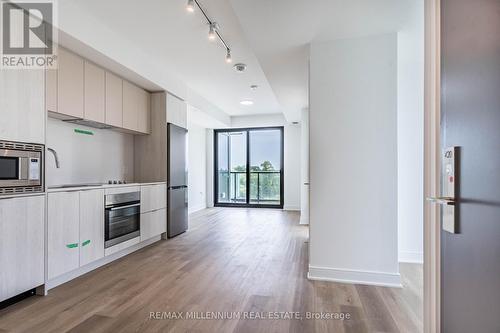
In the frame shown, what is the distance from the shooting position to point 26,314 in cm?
197

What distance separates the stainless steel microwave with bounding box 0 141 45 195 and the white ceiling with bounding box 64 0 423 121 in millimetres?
1452

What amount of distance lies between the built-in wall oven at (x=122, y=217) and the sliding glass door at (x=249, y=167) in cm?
441

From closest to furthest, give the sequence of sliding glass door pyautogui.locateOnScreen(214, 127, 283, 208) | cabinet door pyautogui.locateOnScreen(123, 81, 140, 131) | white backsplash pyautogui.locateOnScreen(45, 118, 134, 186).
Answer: white backsplash pyautogui.locateOnScreen(45, 118, 134, 186)
cabinet door pyautogui.locateOnScreen(123, 81, 140, 131)
sliding glass door pyautogui.locateOnScreen(214, 127, 283, 208)

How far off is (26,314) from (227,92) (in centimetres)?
440

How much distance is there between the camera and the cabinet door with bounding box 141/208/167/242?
12.0 feet

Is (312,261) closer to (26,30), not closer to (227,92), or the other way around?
(26,30)

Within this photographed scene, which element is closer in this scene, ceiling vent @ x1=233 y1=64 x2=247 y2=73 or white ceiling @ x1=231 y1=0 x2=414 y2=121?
white ceiling @ x1=231 y1=0 x2=414 y2=121

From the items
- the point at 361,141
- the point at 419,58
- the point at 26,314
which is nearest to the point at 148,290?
the point at 26,314

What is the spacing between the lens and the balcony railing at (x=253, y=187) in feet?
24.8

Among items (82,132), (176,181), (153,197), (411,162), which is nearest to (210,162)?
(176,181)

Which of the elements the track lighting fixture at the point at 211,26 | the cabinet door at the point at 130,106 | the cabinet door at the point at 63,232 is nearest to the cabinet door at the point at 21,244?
the cabinet door at the point at 63,232

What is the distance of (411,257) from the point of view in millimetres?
3188

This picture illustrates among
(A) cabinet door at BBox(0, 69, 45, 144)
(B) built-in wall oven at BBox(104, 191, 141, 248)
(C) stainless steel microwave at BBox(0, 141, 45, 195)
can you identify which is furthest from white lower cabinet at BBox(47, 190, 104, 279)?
(A) cabinet door at BBox(0, 69, 45, 144)

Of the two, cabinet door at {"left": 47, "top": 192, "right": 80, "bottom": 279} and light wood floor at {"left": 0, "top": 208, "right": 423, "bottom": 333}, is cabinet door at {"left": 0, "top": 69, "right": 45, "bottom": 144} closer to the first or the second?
cabinet door at {"left": 47, "top": 192, "right": 80, "bottom": 279}
